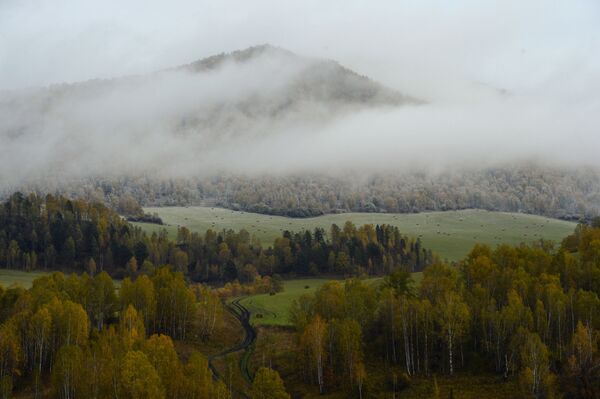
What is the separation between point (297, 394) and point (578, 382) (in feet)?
144

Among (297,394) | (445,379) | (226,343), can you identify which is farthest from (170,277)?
(445,379)

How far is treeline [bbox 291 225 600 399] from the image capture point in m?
78.5

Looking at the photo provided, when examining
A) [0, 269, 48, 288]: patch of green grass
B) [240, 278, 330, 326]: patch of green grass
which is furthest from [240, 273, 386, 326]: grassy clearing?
[0, 269, 48, 288]: patch of green grass

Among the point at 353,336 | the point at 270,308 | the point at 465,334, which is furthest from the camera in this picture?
the point at 270,308

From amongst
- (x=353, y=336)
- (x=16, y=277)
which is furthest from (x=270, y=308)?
(x=16, y=277)

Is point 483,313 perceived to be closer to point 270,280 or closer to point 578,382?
point 578,382

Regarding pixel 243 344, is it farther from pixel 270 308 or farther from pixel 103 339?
pixel 103 339

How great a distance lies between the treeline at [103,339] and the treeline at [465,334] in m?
23.3

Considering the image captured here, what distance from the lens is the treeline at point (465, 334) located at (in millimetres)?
78500

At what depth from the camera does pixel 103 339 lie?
9006 centimetres

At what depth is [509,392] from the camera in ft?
262

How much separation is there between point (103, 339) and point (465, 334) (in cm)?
6361

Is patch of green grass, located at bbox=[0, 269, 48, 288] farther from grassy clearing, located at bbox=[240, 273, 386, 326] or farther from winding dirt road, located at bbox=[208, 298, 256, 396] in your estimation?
grassy clearing, located at bbox=[240, 273, 386, 326]

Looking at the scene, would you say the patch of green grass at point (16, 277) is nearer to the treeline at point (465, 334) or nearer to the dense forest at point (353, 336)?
the dense forest at point (353, 336)
